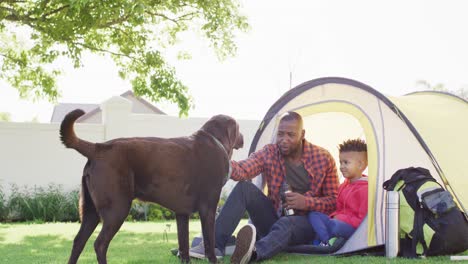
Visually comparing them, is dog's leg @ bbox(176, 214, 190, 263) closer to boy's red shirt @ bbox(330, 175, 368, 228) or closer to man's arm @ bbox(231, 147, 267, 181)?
man's arm @ bbox(231, 147, 267, 181)

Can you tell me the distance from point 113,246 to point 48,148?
554cm

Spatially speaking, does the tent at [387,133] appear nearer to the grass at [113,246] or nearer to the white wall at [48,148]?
the grass at [113,246]

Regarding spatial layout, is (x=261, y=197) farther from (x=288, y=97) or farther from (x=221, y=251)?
(x=288, y=97)

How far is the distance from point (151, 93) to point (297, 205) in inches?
279

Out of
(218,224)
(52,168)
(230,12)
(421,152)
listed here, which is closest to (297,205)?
(218,224)

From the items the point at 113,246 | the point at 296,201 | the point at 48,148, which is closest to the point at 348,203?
the point at 296,201

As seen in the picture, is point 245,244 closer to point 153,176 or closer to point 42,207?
point 153,176

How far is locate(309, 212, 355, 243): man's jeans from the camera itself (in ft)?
16.9

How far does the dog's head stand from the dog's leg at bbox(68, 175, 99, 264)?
107 centimetres

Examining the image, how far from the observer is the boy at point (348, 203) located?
5203mm

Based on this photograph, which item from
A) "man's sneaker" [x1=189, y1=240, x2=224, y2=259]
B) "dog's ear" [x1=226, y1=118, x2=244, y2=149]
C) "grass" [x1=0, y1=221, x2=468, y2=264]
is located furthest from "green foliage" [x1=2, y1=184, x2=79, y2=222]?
"dog's ear" [x1=226, y1=118, x2=244, y2=149]

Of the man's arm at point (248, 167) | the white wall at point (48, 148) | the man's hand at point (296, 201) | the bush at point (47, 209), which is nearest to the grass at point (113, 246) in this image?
the man's hand at point (296, 201)

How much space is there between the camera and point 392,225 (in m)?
4.85

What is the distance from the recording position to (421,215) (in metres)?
4.88
